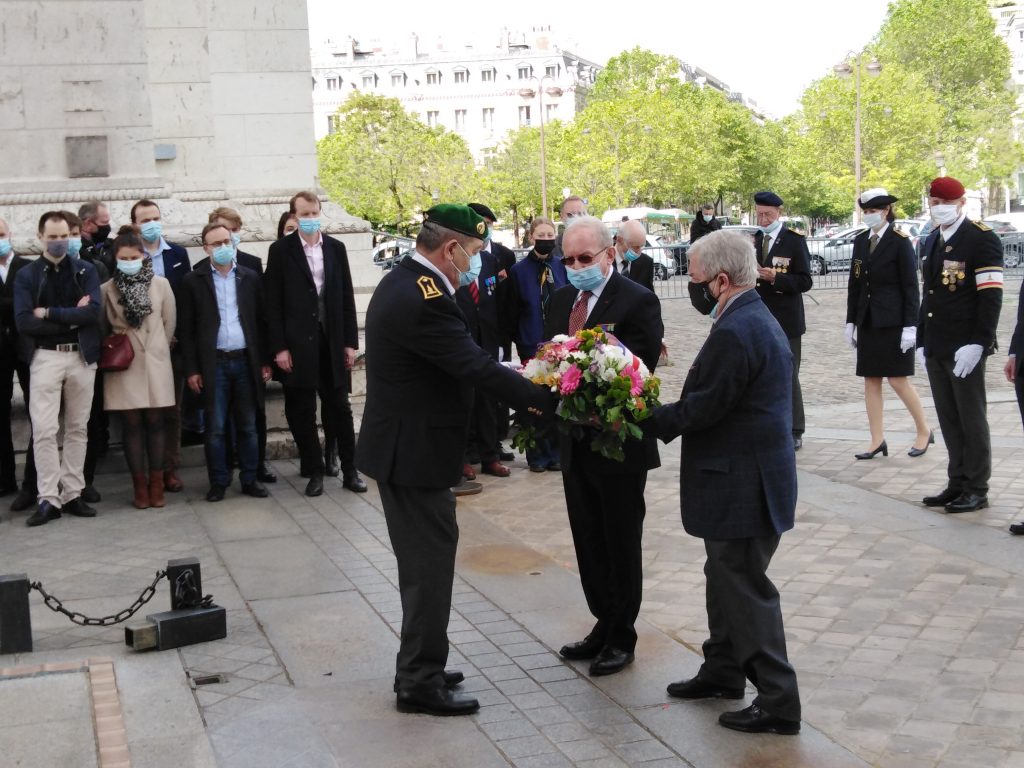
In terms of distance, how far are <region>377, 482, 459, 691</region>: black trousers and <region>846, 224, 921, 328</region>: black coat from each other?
568 cm

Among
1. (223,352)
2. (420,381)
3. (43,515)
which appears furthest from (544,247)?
(420,381)

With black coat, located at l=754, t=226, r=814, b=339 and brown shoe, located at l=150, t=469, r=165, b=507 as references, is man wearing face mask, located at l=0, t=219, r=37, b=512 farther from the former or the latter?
black coat, located at l=754, t=226, r=814, b=339

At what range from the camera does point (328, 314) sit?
9.48 meters

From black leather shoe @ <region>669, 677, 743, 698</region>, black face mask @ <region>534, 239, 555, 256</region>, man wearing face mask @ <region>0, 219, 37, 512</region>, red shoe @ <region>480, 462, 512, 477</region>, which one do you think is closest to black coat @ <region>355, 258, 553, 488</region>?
black leather shoe @ <region>669, 677, 743, 698</region>

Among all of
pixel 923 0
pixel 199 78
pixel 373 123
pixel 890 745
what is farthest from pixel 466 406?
pixel 923 0

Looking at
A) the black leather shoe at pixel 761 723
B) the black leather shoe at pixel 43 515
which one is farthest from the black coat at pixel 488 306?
the black leather shoe at pixel 761 723

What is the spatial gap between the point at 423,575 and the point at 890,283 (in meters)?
5.90

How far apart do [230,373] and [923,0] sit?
78.3 metres

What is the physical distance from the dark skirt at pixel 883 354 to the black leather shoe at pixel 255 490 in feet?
15.0

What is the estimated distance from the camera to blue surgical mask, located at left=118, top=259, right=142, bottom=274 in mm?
8852

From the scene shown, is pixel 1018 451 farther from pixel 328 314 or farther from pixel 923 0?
pixel 923 0

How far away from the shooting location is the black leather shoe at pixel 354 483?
372 inches

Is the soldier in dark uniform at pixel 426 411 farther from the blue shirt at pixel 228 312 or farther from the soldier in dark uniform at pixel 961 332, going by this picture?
the blue shirt at pixel 228 312

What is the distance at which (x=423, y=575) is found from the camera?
5.11 metres
